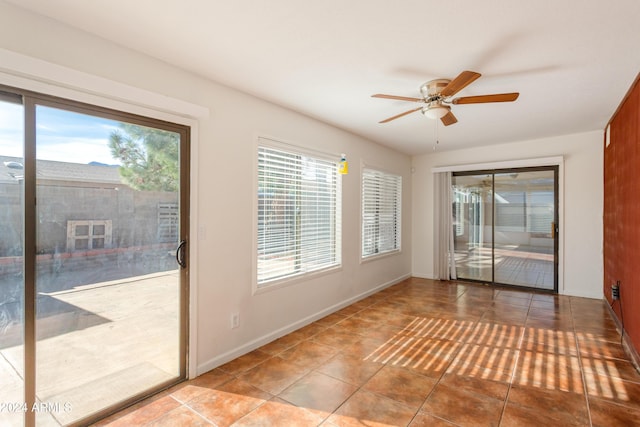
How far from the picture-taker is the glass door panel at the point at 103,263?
72.3 inches

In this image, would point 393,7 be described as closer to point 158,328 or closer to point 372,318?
point 158,328

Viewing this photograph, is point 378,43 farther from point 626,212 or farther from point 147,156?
point 626,212

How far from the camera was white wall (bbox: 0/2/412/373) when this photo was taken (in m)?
1.85

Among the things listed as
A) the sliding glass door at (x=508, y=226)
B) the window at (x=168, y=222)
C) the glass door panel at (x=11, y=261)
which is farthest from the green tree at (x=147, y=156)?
the sliding glass door at (x=508, y=226)

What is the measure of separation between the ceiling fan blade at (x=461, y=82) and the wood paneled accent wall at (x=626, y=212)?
1.64 metres

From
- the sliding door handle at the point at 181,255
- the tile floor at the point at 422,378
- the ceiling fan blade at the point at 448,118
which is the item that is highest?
the ceiling fan blade at the point at 448,118

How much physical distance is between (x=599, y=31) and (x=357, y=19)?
1547 mm

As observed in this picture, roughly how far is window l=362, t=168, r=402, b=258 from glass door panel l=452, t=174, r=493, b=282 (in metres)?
1.17

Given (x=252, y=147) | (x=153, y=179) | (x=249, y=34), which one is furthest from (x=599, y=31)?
(x=153, y=179)

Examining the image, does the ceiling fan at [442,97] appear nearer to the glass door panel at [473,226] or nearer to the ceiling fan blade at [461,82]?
the ceiling fan blade at [461,82]

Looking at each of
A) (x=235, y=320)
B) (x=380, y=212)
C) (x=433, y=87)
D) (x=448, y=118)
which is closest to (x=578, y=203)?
(x=380, y=212)

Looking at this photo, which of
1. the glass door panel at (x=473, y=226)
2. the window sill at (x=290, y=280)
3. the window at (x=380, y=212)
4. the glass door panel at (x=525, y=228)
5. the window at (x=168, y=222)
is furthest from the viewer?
the glass door panel at (x=473, y=226)

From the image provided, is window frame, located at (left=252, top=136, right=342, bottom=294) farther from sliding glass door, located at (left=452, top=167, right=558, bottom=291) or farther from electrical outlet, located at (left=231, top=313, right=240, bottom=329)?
sliding glass door, located at (left=452, top=167, right=558, bottom=291)

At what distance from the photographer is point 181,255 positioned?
2.42 m
